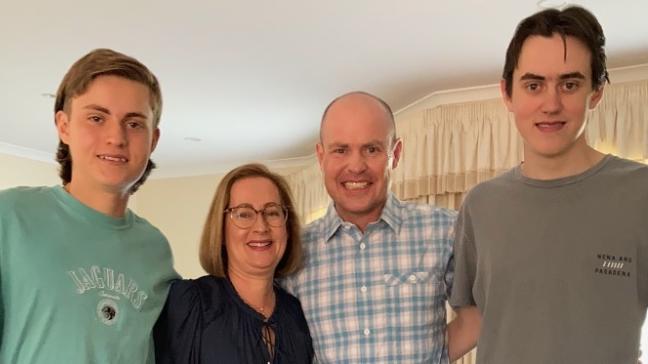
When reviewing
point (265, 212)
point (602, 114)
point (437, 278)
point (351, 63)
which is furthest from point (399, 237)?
point (602, 114)

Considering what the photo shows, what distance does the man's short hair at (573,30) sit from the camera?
1.51 meters

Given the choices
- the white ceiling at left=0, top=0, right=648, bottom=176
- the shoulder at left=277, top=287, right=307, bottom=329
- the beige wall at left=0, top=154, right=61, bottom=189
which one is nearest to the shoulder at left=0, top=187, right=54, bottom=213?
the shoulder at left=277, top=287, right=307, bottom=329

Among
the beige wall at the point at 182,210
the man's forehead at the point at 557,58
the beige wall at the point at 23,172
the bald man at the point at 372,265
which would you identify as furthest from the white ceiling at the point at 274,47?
the beige wall at the point at 182,210

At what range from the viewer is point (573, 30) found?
1.51m

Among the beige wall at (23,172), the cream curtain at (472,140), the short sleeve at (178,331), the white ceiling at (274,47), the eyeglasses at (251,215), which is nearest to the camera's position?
the short sleeve at (178,331)

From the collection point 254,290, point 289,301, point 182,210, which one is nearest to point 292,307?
point 289,301

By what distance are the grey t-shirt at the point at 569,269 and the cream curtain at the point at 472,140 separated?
9.06 ft

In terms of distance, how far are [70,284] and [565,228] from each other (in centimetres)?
112

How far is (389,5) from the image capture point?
3207 mm

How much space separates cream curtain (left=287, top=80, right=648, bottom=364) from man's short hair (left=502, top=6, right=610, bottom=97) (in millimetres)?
2757

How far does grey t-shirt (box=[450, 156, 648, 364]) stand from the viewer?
1453 mm

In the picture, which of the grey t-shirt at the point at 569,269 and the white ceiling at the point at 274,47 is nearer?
the grey t-shirt at the point at 569,269

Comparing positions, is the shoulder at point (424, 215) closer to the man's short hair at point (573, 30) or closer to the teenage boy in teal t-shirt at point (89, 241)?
the man's short hair at point (573, 30)

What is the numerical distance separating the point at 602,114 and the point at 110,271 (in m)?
3.44
